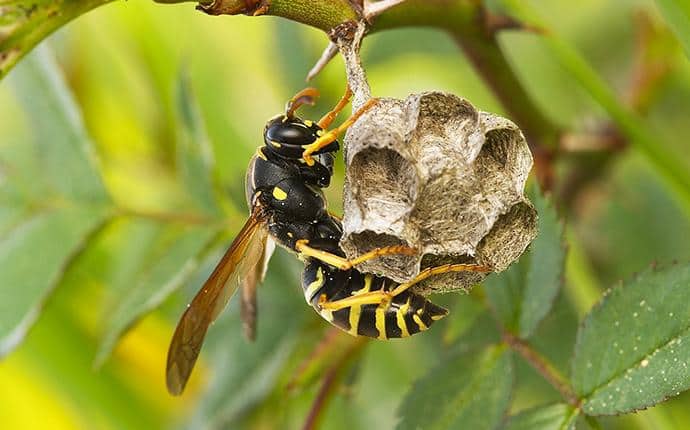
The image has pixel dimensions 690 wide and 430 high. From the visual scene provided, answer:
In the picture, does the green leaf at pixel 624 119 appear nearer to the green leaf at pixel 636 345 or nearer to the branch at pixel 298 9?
the green leaf at pixel 636 345

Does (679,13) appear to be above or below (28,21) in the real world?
below

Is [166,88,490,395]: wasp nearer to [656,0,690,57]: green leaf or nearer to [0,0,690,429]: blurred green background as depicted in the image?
[0,0,690,429]: blurred green background

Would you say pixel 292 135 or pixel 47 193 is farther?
pixel 47 193

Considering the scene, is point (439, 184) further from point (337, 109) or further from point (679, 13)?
point (679, 13)

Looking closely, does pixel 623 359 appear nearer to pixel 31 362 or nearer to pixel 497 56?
pixel 497 56

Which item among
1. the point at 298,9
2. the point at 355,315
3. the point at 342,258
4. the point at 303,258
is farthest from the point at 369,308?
the point at 298,9

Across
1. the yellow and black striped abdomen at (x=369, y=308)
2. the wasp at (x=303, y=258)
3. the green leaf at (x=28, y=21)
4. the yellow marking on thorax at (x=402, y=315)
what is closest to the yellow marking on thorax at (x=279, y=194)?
the wasp at (x=303, y=258)

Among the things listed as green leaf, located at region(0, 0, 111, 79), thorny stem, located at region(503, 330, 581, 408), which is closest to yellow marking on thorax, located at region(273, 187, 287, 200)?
thorny stem, located at region(503, 330, 581, 408)

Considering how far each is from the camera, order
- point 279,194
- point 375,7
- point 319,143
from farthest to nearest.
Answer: point 279,194 → point 319,143 → point 375,7
